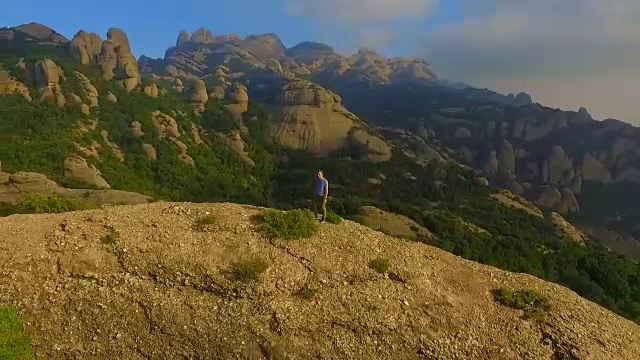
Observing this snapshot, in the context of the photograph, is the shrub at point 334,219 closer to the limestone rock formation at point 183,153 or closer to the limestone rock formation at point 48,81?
the limestone rock formation at point 183,153

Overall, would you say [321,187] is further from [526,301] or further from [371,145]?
[371,145]

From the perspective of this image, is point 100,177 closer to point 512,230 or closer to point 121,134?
point 121,134

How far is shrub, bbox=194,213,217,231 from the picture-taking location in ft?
67.9

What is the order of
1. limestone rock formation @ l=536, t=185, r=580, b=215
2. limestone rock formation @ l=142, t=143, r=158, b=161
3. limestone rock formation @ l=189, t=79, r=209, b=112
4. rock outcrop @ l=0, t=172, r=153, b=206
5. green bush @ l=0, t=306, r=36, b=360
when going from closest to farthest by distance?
green bush @ l=0, t=306, r=36, b=360, rock outcrop @ l=0, t=172, r=153, b=206, limestone rock formation @ l=142, t=143, r=158, b=161, limestone rock formation @ l=189, t=79, r=209, b=112, limestone rock formation @ l=536, t=185, r=580, b=215

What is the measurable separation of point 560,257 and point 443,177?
7953 cm

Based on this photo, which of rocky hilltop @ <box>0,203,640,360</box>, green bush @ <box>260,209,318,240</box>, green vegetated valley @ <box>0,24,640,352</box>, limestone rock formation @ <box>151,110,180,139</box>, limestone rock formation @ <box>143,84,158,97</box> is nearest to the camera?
rocky hilltop @ <box>0,203,640,360</box>

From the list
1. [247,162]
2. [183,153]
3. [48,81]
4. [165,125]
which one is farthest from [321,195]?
[247,162]

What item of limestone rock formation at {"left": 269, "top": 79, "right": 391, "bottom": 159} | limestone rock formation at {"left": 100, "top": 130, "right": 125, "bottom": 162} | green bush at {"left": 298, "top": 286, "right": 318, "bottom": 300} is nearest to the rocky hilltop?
green bush at {"left": 298, "top": 286, "right": 318, "bottom": 300}

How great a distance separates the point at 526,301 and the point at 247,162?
462ft

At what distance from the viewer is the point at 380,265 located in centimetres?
1956

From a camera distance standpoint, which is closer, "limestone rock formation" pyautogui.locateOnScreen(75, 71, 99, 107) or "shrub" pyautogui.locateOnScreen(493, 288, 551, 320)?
"shrub" pyautogui.locateOnScreen(493, 288, 551, 320)

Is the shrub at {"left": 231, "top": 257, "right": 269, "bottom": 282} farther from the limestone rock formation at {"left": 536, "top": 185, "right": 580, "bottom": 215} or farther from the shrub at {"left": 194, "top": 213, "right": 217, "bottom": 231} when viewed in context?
the limestone rock formation at {"left": 536, "top": 185, "right": 580, "bottom": 215}

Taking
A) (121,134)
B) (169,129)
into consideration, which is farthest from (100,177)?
(169,129)

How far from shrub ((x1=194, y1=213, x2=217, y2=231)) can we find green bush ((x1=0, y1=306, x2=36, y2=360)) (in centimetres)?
669
